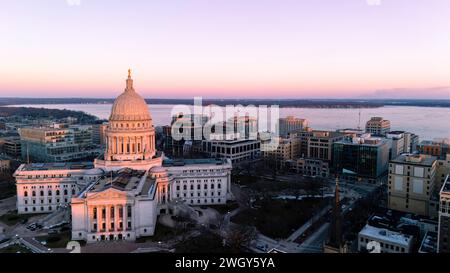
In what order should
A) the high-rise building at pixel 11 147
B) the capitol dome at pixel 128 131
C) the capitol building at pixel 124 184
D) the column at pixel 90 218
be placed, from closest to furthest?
the column at pixel 90 218
the capitol building at pixel 124 184
the capitol dome at pixel 128 131
the high-rise building at pixel 11 147

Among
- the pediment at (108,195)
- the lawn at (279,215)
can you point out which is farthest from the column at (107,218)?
the lawn at (279,215)

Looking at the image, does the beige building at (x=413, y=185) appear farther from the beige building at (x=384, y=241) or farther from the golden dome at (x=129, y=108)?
the golden dome at (x=129, y=108)

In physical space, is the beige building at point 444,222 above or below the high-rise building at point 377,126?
below

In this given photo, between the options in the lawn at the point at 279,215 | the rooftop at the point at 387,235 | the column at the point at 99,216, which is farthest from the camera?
the lawn at the point at 279,215

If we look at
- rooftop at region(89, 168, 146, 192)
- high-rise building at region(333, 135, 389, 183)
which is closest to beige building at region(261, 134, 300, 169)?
high-rise building at region(333, 135, 389, 183)

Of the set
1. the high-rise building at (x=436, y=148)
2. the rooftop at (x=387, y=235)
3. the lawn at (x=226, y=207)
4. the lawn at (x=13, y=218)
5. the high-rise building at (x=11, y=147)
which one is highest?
the high-rise building at (x=436, y=148)

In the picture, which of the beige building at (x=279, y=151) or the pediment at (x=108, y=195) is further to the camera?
the beige building at (x=279, y=151)

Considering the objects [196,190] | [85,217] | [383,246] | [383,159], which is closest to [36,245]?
[85,217]

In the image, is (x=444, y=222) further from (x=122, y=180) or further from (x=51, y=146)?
(x=51, y=146)
